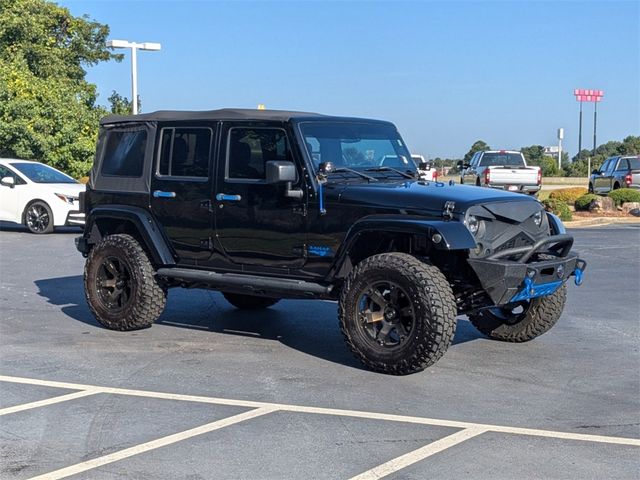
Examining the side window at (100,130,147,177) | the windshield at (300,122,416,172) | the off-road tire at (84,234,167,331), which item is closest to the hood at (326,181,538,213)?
the windshield at (300,122,416,172)

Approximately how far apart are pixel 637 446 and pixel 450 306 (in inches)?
73.3

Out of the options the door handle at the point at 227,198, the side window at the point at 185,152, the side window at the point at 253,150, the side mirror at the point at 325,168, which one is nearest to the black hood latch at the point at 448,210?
the side mirror at the point at 325,168

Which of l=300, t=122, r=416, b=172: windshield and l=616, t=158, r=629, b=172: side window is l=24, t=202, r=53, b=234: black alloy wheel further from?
l=616, t=158, r=629, b=172: side window

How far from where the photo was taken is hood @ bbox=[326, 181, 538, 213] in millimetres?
7238

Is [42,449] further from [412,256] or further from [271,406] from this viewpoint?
[412,256]

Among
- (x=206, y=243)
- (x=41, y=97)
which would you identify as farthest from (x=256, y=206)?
(x=41, y=97)

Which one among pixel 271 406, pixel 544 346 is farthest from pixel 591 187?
pixel 271 406

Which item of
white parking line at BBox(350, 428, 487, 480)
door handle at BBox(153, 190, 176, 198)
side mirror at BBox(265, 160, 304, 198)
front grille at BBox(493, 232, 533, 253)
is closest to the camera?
white parking line at BBox(350, 428, 487, 480)

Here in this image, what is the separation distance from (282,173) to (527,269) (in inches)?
81.5

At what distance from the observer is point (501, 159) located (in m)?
31.8

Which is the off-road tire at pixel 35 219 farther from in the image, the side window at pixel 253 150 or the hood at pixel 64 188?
the side window at pixel 253 150

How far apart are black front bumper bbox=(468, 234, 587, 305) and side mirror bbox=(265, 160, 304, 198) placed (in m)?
1.61

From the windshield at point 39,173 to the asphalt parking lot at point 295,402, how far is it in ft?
31.7

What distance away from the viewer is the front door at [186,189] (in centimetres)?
850
